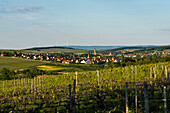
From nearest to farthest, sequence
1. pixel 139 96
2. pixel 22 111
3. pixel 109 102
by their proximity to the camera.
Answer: pixel 22 111 < pixel 109 102 < pixel 139 96

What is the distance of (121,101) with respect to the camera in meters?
18.4

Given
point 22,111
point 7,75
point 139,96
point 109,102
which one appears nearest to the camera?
point 22,111

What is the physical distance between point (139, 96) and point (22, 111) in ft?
25.5

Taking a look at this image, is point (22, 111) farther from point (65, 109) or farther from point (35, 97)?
point (35, 97)

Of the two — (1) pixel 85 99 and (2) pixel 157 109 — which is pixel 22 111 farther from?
(2) pixel 157 109

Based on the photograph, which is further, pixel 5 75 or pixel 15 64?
pixel 15 64

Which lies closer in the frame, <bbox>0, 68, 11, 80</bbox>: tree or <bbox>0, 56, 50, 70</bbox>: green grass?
<bbox>0, 68, 11, 80</bbox>: tree

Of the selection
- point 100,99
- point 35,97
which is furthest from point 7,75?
point 100,99

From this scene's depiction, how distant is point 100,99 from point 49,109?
3.63 metres

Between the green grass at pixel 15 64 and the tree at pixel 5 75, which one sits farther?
the green grass at pixel 15 64

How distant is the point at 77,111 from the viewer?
1591 centimetres

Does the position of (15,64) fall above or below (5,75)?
above

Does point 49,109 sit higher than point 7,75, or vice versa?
point 49,109

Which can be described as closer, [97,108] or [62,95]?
[97,108]
